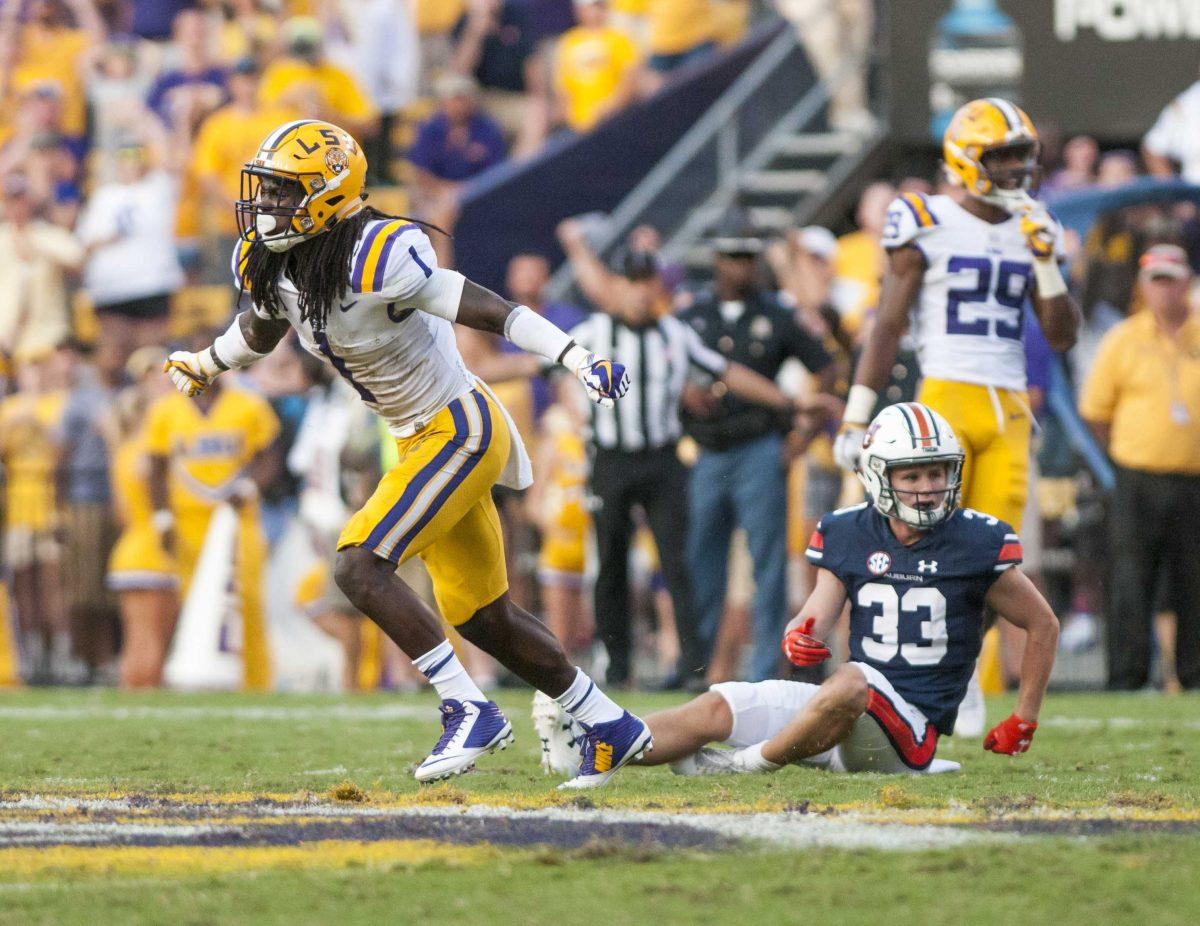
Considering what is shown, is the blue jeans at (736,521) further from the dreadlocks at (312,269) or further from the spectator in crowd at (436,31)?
the spectator in crowd at (436,31)

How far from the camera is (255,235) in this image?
5.70m

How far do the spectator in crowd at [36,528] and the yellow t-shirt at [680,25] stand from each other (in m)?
5.10

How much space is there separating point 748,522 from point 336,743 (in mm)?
3194

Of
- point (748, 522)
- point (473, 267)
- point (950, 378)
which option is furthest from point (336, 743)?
point (473, 267)

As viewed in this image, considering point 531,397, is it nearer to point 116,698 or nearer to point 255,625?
point 255,625

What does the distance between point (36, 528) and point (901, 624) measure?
778cm

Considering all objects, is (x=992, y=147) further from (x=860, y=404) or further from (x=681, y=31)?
(x=681, y=31)

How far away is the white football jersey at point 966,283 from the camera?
743cm

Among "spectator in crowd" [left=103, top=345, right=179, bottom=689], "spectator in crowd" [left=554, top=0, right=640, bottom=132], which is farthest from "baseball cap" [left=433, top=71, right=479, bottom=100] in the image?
"spectator in crowd" [left=103, top=345, right=179, bottom=689]

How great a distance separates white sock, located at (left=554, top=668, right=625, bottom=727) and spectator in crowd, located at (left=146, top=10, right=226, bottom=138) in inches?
398

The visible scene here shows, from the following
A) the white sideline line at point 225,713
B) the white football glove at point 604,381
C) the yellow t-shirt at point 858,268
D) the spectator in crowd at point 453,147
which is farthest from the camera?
the spectator in crowd at point 453,147

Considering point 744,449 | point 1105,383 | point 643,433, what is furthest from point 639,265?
point 1105,383

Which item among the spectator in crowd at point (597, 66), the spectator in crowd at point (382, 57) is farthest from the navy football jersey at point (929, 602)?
the spectator in crowd at point (382, 57)

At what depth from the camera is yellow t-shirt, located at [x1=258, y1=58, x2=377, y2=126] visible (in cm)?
1410
